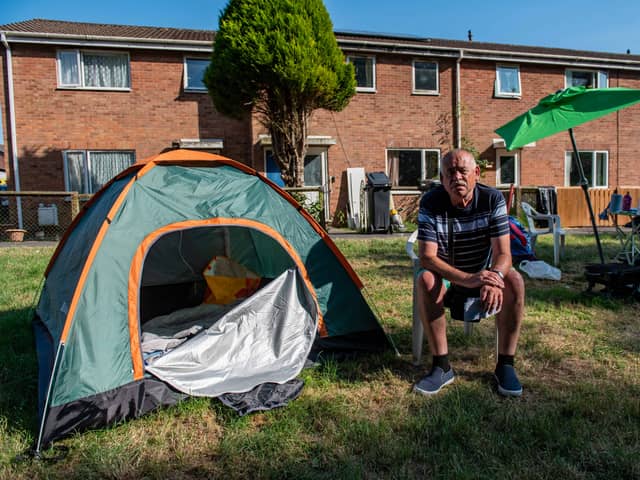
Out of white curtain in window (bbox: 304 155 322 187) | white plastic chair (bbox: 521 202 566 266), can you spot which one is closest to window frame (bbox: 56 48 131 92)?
white curtain in window (bbox: 304 155 322 187)

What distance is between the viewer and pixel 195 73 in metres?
11.2

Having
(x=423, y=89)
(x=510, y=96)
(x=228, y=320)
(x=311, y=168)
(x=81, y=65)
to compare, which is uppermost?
(x=81, y=65)

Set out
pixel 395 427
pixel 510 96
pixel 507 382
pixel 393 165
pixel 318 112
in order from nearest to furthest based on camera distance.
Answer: pixel 395 427 < pixel 507 382 < pixel 318 112 < pixel 393 165 < pixel 510 96

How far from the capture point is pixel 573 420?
7.29ft

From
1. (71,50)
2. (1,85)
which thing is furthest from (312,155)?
(1,85)

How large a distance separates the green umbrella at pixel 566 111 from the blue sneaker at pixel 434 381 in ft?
7.77

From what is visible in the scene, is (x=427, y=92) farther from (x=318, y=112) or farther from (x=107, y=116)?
(x=107, y=116)

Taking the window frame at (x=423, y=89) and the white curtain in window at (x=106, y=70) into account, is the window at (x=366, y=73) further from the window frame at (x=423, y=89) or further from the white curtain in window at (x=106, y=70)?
the white curtain in window at (x=106, y=70)

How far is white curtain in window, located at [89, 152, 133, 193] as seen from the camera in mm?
10859

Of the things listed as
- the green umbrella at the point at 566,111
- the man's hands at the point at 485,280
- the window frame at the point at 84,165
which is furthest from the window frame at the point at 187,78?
the man's hands at the point at 485,280

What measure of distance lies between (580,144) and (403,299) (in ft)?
38.0

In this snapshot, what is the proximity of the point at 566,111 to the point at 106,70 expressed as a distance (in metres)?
10.1

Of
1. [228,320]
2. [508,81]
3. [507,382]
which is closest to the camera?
[507,382]

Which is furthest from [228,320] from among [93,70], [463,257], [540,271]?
[93,70]
